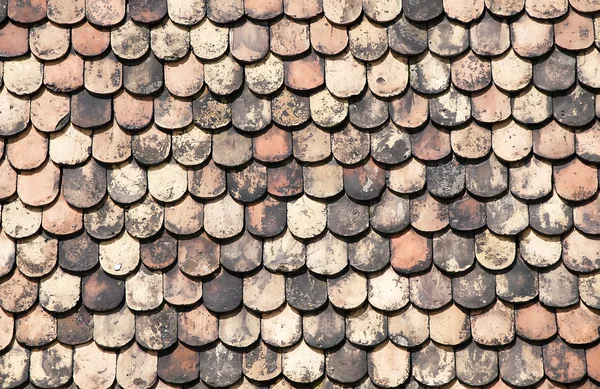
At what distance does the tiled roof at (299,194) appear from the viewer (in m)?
3.84

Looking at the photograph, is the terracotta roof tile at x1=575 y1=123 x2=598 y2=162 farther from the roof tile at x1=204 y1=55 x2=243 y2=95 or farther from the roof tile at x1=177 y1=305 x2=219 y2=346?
the roof tile at x1=177 y1=305 x2=219 y2=346

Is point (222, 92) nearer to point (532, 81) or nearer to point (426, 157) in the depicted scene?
point (426, 157)

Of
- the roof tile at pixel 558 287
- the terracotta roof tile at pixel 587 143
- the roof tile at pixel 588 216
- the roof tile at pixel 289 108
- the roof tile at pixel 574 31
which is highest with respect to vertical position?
the roof tile at pixel 574 31

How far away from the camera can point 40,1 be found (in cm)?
412

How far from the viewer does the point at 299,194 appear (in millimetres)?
3953

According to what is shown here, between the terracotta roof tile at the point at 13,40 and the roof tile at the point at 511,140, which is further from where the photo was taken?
the terracotta roof tile at the point at 13,40

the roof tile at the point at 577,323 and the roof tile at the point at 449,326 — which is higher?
the roof tile at the point at 577,323

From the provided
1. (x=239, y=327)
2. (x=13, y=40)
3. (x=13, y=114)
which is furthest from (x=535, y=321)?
(x=13, y=40)

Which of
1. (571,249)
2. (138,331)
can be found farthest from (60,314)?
(571,249)

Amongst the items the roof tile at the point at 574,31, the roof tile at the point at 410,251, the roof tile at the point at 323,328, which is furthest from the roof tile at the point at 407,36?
the roof tile at the point at 323,328

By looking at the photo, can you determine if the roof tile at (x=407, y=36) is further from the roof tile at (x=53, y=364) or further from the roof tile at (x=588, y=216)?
the roof tile at (x=53, y=364)

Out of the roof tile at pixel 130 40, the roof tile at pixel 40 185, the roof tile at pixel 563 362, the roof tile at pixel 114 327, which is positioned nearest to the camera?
the roof tile at pixel 563 362

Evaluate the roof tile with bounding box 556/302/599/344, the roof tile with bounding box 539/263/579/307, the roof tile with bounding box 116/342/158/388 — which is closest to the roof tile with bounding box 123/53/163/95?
the roof tile with bounding box 116/342/158/388

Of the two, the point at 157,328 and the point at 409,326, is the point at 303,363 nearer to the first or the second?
the point at 409,326
